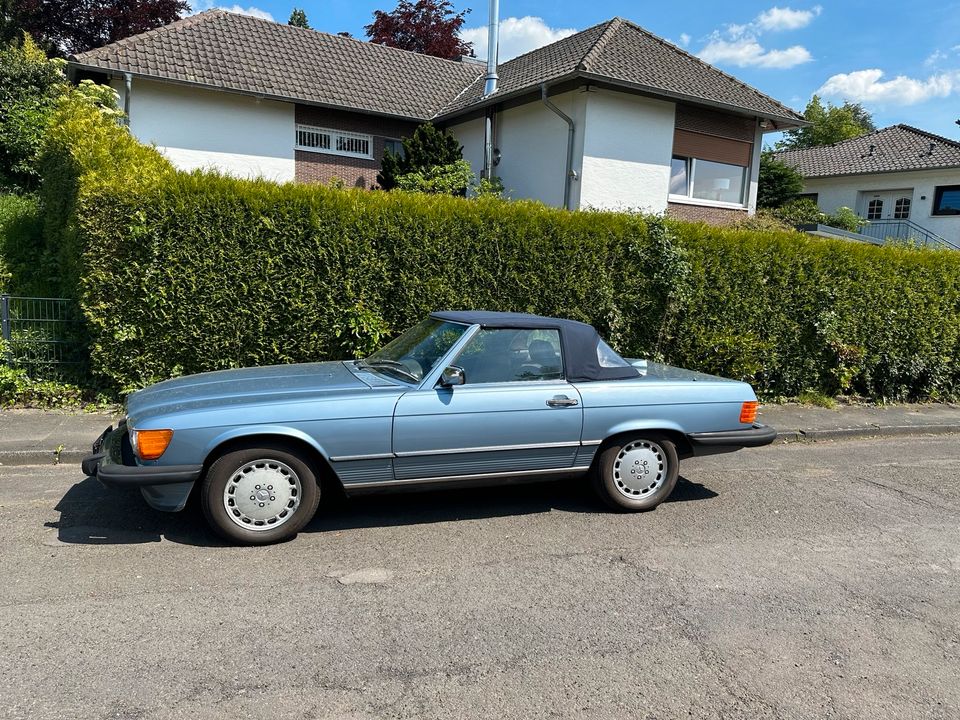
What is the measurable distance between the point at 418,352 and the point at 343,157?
47.7 feet

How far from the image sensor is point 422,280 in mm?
8016

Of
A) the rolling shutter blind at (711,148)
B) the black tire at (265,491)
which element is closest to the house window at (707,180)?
the rolling shutter blind at (711,148)

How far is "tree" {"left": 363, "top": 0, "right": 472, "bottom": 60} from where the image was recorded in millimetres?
37625

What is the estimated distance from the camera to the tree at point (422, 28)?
1481 inches

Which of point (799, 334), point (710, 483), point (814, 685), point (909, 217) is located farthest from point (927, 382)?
point (909, 217)

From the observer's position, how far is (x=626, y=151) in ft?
50.6

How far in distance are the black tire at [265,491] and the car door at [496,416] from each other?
61 cm

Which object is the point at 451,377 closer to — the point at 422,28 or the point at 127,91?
the point at 127,91

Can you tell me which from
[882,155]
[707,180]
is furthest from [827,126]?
[707,180]

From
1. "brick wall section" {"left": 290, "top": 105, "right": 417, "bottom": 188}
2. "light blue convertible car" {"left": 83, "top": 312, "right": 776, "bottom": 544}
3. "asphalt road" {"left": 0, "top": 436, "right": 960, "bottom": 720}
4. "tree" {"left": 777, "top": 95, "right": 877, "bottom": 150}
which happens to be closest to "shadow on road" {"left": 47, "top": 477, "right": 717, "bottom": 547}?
"asphalt road" {"left": 0, "top": 436, "right": 960, "bottom": 720}

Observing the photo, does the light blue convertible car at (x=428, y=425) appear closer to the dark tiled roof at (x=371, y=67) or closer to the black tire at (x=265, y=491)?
the black tire at (x=265, y=491)

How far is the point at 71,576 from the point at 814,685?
12.6 feet

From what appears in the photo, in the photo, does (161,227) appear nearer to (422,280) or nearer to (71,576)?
(422,280)

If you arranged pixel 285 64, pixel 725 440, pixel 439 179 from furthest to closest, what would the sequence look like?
pixel 285 64, pixel 439 179, pixel 725 440
